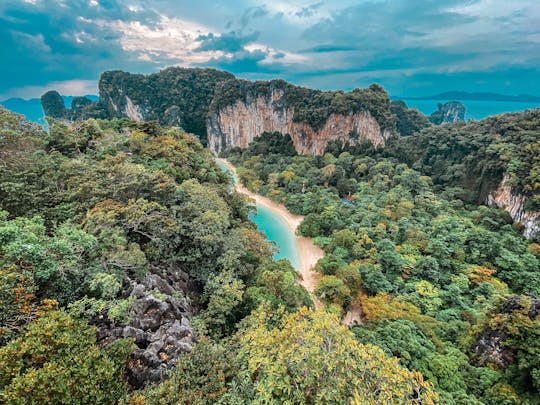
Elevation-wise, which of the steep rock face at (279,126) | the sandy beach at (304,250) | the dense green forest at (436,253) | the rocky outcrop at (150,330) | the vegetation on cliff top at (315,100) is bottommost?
the sandy beach at (304,250)

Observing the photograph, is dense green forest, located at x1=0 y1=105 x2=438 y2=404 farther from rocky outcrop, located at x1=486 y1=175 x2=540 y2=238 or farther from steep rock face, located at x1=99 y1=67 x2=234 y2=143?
steep rock face, located at x1=99 y1=67 x2=234 y2=143

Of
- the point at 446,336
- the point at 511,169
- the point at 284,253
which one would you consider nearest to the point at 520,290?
the point at 446,336

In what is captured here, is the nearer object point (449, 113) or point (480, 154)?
point (480, 154)

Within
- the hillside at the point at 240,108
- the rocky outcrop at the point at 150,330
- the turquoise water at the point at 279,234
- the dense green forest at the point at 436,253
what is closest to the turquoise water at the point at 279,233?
the turquoise water at the point at 279,234

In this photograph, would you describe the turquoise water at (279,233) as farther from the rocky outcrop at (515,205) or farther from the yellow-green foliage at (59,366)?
the rocky outcrop at (515,205)

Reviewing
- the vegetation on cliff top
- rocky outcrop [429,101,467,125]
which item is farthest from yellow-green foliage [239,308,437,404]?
A: rocky outcrop [429,101,467,125]

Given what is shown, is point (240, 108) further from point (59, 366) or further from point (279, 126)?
point (59, 366)

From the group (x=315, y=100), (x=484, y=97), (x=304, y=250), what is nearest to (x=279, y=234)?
(x=304, y=250)
